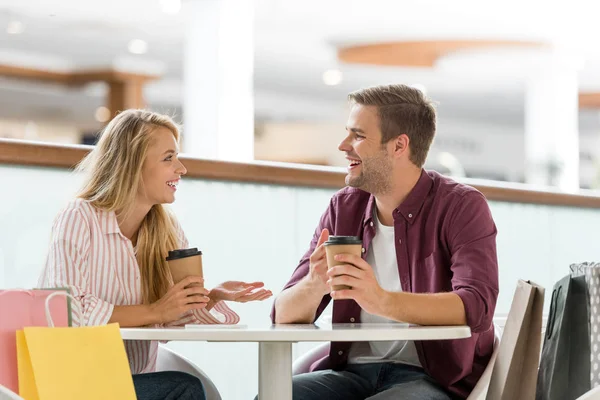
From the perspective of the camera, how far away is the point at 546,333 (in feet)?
6.29

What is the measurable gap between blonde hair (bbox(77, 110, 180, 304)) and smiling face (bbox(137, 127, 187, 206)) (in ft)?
0.05

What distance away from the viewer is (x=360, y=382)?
2.05 meters

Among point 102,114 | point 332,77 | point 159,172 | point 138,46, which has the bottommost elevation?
point 159,172

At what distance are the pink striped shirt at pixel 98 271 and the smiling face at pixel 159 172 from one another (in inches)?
4.3

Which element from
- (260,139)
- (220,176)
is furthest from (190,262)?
(260,139)

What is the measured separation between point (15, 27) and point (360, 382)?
947 centimetres

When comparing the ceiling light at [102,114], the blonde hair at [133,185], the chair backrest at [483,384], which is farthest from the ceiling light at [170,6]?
the chair backrest at [483,384]

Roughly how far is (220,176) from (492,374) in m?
1.16

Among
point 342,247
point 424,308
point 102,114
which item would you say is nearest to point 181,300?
point 342,247

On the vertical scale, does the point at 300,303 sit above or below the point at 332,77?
below

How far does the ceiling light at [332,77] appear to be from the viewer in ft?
42.3

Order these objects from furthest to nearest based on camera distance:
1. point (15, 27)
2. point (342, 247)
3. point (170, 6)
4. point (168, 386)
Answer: point (15, 27) → point (170, 6) → point (168, 386) → point (342, 247)

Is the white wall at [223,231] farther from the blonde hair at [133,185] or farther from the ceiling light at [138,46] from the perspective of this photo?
the ceiling light at [138,46]

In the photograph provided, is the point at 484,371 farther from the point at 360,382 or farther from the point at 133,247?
the point at 133,247
